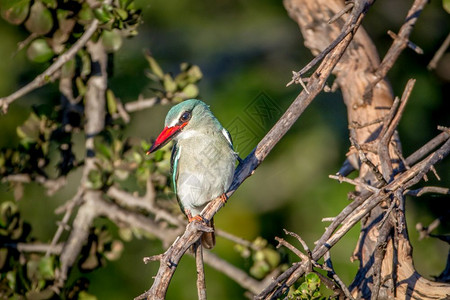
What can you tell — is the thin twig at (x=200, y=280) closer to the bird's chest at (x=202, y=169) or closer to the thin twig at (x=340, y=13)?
the bird's chest at (x=202, y=169)

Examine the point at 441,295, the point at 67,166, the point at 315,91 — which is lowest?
the point at 67,166

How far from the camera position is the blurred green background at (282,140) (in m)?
4.49

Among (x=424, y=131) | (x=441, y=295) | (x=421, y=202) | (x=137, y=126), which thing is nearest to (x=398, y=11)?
(x=424, y=131)

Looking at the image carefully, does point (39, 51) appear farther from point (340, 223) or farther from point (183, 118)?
point (340, 223)

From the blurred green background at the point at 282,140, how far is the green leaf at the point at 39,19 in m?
1.26

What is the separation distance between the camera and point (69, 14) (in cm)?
323

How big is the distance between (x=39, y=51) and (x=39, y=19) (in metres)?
0.24

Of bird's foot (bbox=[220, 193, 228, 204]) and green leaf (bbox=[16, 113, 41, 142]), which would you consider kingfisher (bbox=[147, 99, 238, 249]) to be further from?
green leaf (bbox=[16, 113, 41, 142])

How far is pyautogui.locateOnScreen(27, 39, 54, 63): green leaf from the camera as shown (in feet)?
10.7

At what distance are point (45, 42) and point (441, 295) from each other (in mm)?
2453

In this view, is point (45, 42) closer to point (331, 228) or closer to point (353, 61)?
point (353, 61)

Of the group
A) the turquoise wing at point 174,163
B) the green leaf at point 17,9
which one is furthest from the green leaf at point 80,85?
the turquoise wing at point 174,163

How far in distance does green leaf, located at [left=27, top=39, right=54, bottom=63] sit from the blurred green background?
1065 millimetres

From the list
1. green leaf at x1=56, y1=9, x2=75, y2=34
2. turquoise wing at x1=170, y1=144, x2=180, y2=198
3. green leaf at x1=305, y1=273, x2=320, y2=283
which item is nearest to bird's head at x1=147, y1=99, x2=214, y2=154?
turquoise wing at x1=170, y1=144, x2=180, y2=198
